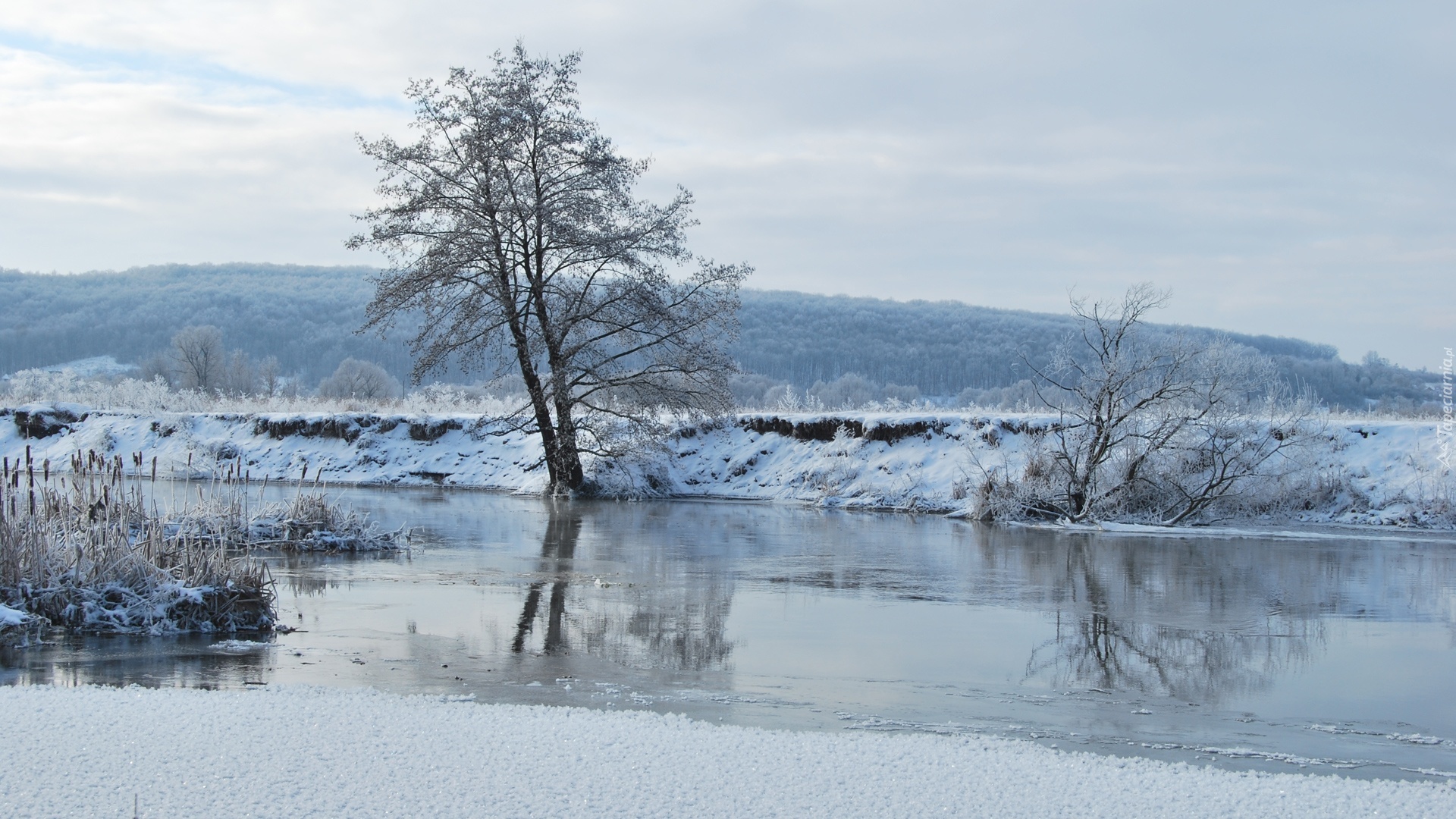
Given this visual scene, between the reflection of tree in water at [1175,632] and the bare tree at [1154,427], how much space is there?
680cm

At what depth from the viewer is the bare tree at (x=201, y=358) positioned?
7138 centimetres

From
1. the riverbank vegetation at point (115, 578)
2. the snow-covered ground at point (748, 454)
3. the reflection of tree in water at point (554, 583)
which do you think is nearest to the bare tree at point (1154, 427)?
the snow-covered ground at point (748, 454)

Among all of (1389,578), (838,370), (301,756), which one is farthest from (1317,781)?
(838,370)

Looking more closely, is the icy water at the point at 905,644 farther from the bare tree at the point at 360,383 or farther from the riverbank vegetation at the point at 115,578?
the bare tree at the point at 360,383

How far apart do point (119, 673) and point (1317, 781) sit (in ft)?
24.8

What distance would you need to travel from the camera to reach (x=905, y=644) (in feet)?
31.8

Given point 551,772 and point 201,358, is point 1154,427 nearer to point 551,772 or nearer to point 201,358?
point 551,772

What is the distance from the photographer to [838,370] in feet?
350

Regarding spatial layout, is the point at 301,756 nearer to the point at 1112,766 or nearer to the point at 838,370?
the point at 1112,766

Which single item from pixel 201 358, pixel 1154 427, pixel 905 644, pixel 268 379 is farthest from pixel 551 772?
pixel 268 379

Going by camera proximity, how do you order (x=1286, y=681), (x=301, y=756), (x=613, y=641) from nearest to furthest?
(x=301, y=756) < (x=1286, y=681) < (x=613, y=641)

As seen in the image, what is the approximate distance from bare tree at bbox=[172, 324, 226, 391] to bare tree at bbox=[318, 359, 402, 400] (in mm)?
6527

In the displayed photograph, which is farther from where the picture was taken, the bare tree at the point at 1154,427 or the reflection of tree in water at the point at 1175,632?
the bare tree at the point at 1154,427

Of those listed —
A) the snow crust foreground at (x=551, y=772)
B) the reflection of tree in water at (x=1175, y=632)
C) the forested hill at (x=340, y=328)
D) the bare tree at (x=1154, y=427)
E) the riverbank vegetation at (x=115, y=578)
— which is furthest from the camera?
the forested hill at (x=340, y=328)
